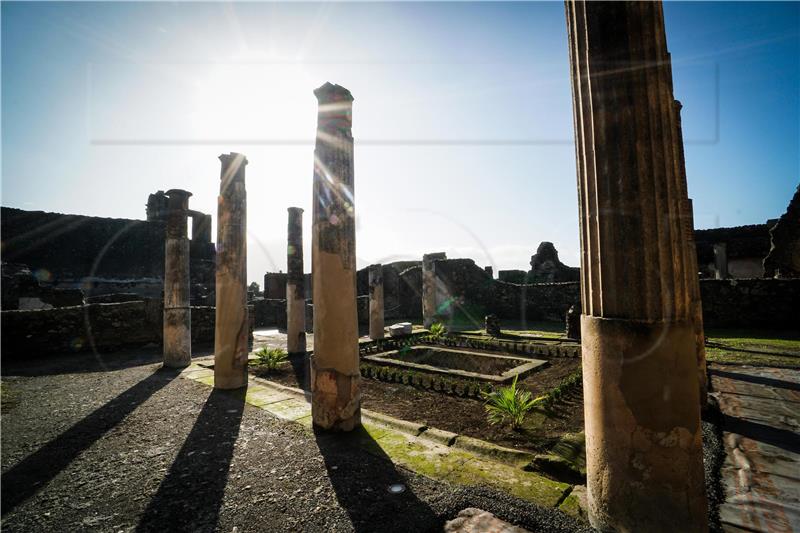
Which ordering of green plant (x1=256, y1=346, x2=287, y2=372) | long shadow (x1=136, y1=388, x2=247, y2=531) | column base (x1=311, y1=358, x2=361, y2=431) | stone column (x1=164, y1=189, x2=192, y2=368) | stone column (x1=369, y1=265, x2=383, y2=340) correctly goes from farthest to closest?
stone column (x1=369, y1=265, x2=383, y2=340)
stone column (x1=164, y1=189, x2=192, y2=368)
green plant (x1=256, y1=346, x2=287, y2=372)
column base (x1=311, y1=358, x2=361, y2=431)
long shadow (x1=136, y1=388, x2=247, y2=531)

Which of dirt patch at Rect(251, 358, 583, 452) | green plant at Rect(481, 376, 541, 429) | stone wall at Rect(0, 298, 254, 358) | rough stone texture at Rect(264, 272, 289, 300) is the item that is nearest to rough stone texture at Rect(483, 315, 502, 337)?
dirt patch at Rect(251, 358, 583, 452)

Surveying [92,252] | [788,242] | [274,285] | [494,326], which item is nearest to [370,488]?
[494,326]

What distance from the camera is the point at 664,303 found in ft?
5.48

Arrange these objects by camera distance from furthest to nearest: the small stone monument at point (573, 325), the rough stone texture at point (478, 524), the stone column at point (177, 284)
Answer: the small stone monument at point (573, 325), the stone column at point (177, 284), the rough stone texture at point (478, 524)

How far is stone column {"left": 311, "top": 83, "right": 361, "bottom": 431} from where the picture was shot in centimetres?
355

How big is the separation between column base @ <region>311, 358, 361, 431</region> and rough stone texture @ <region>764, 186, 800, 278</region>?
697 inches

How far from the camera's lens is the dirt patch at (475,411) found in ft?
11.6

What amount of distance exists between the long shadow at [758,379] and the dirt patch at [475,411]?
194 cm

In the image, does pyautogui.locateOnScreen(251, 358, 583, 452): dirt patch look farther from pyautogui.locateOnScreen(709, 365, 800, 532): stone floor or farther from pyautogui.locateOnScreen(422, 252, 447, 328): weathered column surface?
pyautogui.locateOnScreen(422, 252, 447, 328): weathered column surface

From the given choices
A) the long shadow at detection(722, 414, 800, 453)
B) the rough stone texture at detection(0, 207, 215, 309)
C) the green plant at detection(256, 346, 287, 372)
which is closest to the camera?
the long shadow at detection(722, 414, 800, 453)

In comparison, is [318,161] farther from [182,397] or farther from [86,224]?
[86,224]

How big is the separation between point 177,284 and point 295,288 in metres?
2.60

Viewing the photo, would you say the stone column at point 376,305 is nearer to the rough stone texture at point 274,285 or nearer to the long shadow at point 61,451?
the long shadow at point 61,451

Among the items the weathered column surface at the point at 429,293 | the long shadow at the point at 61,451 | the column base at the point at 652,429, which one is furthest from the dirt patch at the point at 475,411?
the weathered column surface at the point at 429,293
